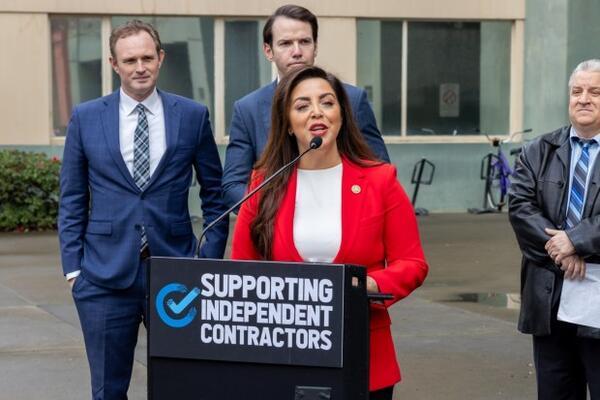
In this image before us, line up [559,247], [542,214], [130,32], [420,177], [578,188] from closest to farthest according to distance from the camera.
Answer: [559,247] → [578,188] → [542,214] → [130,32] → [420,177]

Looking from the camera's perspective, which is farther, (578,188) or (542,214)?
(542,214)

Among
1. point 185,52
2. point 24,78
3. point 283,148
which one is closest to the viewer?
point 283,148

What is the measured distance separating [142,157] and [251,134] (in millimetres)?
475

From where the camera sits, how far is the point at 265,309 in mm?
3391

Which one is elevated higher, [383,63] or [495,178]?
[383,63]

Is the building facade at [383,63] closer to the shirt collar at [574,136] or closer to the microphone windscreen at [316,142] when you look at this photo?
the shirt collar at [574,136]

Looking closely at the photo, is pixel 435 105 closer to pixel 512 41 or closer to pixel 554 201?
pixel 512 41

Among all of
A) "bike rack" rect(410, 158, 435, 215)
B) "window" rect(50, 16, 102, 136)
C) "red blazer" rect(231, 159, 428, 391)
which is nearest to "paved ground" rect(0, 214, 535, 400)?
"red blazer" rect(231, 159, 428, 391)

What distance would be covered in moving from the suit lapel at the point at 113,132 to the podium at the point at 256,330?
5.23ft

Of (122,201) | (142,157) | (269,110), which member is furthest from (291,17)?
(122,201)

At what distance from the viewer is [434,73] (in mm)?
19094

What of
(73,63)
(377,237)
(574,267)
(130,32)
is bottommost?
(574,267)

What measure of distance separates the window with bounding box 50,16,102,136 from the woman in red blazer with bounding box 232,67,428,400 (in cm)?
1466

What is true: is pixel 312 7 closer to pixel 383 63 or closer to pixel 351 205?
pixel 383 63
